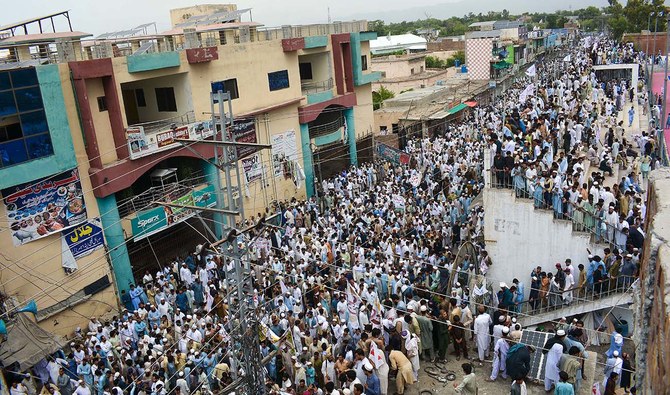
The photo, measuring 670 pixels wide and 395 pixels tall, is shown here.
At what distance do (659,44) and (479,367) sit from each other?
52.2m

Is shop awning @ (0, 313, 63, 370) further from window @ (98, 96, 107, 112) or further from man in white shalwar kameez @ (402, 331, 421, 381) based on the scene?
man in white shalwar kameez @ (402, 331, 421, 381)

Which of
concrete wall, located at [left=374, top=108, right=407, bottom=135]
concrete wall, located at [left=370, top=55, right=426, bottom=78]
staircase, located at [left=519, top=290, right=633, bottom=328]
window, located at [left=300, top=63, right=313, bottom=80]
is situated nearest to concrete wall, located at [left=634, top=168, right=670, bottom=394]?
staircase, located at [left=519, top=290, right=633, bottom=328]

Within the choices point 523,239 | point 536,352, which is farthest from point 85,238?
point 536,352

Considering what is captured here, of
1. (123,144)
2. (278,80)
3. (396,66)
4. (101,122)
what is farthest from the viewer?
(396,66)

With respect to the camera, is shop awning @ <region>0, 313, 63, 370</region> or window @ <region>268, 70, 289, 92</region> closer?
shop awning @ <region>0, 313, 63, 370</region>

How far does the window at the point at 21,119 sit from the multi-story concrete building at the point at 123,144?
0.03 meters

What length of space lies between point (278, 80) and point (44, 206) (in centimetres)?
1175

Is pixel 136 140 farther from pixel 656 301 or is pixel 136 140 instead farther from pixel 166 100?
pixel 656 301

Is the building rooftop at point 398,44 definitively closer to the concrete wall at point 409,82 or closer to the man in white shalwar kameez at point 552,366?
the concrete wall at point 409,82

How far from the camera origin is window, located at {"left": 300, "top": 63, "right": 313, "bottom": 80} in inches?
1115

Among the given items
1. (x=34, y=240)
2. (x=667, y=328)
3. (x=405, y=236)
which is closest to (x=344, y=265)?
(x=405, y=236)

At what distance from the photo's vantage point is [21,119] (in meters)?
14.5

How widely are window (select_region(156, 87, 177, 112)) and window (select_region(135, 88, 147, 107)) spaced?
0.82 meters

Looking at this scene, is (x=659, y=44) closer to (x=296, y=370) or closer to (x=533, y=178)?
(x=533, y=178)
